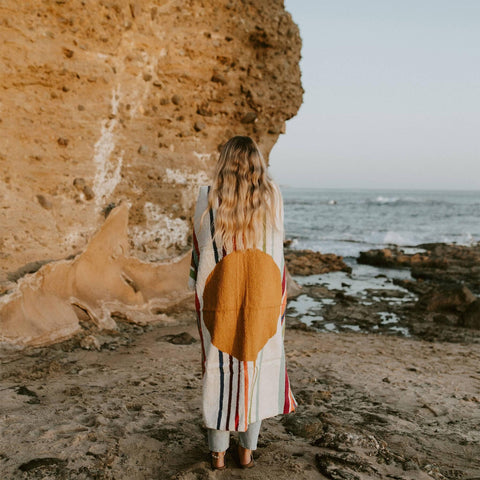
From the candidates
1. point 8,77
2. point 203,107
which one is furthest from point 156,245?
point 8,77

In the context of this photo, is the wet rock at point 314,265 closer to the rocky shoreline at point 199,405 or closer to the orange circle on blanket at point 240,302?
the rocky shoreline at point 199,405

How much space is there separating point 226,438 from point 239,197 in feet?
4.26

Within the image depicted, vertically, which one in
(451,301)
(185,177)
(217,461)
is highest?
(185,177)

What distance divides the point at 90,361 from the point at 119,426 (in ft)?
5.29

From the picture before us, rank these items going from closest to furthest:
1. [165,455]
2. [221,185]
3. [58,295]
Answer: [221,185], [165,455], [58,295]

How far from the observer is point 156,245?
6715mm

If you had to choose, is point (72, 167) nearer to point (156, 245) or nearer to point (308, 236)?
point (156, 245)

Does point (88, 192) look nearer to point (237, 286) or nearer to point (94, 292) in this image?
point (94, 292)

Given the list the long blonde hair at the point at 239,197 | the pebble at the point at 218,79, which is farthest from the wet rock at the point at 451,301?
the long blonde hair at the point at 239,197

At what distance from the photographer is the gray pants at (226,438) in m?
2.48

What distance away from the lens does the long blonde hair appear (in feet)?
7.85

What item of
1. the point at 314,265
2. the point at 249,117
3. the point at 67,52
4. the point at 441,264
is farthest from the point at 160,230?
the point at 441,264

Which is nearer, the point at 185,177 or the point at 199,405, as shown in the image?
the point at 199,405

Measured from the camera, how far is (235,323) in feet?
7.94
